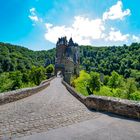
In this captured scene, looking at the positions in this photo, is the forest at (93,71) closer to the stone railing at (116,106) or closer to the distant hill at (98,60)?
the distant hill at (98,60)

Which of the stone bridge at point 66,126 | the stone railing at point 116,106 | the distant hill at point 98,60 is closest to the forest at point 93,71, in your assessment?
the distant hill at point 98,60

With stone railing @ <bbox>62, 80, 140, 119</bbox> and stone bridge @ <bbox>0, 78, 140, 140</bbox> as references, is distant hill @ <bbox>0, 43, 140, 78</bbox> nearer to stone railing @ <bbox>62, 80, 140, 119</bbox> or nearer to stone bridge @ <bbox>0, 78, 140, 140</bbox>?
stone railing @ <bbox>62, 80, 140, 119</bbox>

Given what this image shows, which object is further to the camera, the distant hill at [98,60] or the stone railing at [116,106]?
the distant hill at [98,60]

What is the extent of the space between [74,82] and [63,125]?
5144cm

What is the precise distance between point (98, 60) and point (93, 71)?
2430 cm

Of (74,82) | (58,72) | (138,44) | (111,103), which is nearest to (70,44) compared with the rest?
(58,72)

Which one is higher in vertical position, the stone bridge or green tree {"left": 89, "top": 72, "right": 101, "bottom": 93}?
the stone bridge

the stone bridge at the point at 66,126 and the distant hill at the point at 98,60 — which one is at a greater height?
the distant hill at the point at 98,60

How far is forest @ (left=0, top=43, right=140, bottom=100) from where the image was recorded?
2088 inches

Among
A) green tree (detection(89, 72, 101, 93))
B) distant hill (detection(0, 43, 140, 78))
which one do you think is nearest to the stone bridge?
green tree (detection(89, 72, 101, 93))

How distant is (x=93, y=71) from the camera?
386 ft

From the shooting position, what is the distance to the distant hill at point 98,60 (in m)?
97.6

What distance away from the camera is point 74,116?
8.81 m

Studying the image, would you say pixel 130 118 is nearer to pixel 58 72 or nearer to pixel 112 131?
pixel 112 131
